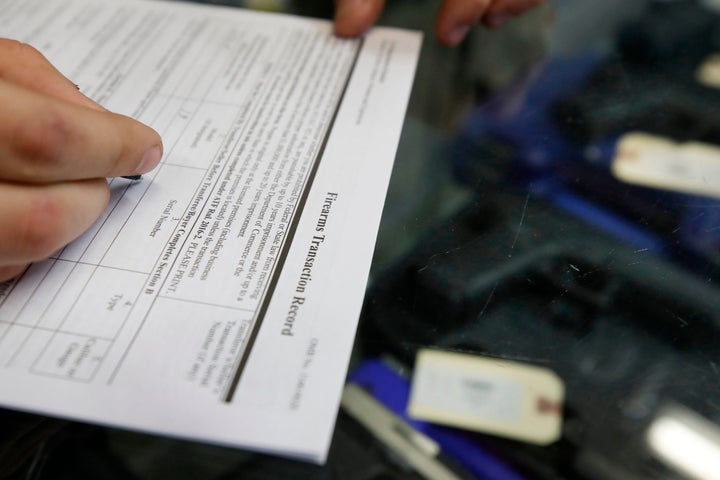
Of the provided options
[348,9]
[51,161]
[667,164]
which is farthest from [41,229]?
[667,164]

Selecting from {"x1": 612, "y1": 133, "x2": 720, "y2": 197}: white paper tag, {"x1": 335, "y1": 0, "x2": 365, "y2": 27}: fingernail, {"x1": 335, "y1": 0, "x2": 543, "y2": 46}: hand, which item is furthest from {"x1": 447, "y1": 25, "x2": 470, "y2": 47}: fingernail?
{"x1": 612, "y1": 133, "x2": 720, "y2": 197}: white paper tag

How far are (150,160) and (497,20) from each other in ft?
1.46

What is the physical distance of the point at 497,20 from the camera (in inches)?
25.7

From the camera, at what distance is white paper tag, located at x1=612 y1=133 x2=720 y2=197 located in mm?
500

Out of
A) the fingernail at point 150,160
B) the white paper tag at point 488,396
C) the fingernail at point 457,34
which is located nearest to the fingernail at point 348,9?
the fingernail at point 457,34

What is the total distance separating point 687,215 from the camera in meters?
0.47

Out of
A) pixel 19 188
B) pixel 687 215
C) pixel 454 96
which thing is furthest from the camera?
pixel 454 96

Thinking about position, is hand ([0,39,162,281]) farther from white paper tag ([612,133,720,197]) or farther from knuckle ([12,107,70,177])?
white paper tag ([612,133,720,197])

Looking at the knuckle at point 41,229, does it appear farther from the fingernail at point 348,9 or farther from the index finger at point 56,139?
the fingernail at point 348,9

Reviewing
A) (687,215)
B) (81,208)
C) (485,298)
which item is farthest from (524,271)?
(81,208)

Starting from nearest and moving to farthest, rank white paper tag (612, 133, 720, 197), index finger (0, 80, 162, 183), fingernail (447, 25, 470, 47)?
index finger (0, 80, 162, 183)
white paper tag (612, 133, 720, 197)
fingernail (447, 25, 470, 47)

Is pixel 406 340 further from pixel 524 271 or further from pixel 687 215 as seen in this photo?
pixel 687 215

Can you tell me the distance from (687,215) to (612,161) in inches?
3.2

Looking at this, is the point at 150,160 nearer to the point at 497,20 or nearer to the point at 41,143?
the point at 41,143
